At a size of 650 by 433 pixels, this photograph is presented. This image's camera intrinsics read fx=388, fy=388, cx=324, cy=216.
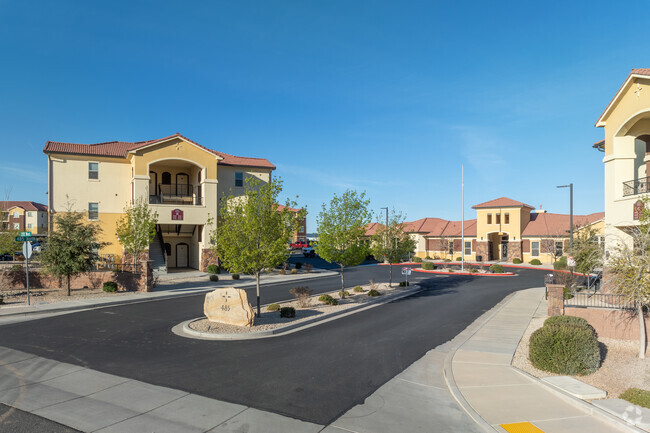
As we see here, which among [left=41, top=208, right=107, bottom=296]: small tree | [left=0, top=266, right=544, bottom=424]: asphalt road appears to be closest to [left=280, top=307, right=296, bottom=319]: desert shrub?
[left=0, top=266, right=544, bottom=424]: asphalt road

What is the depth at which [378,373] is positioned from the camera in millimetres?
9781

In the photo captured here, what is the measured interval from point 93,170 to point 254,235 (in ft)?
84.7

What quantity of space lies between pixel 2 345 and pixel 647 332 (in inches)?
861

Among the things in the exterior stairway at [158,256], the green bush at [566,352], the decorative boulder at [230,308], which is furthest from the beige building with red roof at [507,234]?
the green bush at [566,352]

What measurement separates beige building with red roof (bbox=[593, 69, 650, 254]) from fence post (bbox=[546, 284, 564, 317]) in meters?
4.19

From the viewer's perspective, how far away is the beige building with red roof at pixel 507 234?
1921 inches

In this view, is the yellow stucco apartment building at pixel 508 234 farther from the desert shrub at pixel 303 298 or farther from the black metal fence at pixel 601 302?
the desert shrub at pixel 303 298

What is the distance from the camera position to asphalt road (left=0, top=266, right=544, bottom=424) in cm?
848

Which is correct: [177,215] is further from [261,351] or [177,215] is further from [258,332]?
[261,351]

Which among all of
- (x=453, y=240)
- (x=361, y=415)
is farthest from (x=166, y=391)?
(x=453, y=240)

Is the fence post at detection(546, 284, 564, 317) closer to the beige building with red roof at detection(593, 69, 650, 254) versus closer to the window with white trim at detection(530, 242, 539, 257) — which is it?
the beige building with red roof at detection(593, 69, 650, 254)

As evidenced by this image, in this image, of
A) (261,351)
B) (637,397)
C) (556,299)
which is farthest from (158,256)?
(637,397)

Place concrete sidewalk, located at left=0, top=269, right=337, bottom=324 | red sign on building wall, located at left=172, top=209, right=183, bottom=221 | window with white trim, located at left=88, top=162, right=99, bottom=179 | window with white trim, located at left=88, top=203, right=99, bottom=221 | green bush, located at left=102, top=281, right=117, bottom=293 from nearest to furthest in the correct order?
concrete sidewalk, located at left=0, top=269, right=337, bottom=324, green bush, located at left=102, top=281, right=117, bottom=293, red sign on building wall, located at left=172, top=209, right=183, bottom=221, window with white trim, located at left=88, top=203, right=99, bottom=221, window with white trim, located at left=88, top=162, right=99, bottom=179

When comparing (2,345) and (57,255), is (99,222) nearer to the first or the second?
(57,255)
